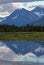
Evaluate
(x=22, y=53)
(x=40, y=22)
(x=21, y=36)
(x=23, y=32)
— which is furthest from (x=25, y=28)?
(x=22, y=53)

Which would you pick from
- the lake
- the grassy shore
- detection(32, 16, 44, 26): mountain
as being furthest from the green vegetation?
the lake

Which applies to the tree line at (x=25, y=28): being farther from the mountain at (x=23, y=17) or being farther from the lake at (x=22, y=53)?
the lake at (x=22, y=53)

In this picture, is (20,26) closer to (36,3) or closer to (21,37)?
(21,37)

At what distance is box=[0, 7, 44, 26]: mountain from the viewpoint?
19.2 metres

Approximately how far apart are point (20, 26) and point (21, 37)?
0.71m

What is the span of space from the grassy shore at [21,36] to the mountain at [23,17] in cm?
78

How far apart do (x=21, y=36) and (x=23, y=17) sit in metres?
2.47

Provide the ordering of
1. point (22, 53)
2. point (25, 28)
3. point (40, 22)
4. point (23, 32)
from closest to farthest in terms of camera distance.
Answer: point (22, 53)
point (25, 28)
point (23, 32)
point (40, 22)

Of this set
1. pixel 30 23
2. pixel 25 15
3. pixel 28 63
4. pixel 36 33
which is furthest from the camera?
pixel 25 15

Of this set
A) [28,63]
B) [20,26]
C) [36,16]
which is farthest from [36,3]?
[28,63]

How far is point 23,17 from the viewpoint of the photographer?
66.9 ft

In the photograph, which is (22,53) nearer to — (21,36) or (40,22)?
(21,36)

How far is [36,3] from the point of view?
1986 cm

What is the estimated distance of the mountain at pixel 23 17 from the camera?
19172 millimetres
